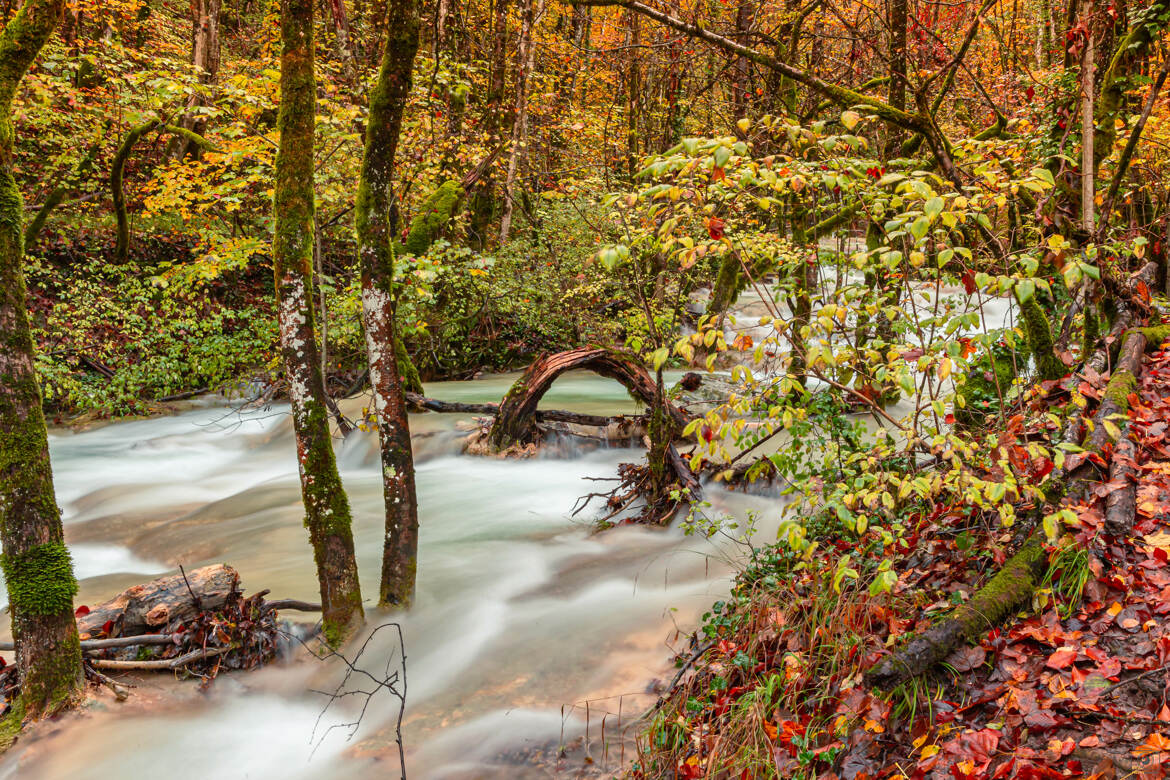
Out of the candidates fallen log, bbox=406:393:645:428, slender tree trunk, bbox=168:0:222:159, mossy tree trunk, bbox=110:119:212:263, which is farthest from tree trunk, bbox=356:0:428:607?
slender tree trunk, bbox=168:0:222:159

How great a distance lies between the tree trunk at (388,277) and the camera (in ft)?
14.2

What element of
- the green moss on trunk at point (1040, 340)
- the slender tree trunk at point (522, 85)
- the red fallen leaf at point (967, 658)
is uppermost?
the slender tree trunk at point (522, 85)

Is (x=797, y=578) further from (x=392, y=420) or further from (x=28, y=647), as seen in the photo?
(x=28, y=647)

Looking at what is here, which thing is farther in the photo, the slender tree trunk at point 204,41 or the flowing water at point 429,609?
the slender tree trunk at point 204,41

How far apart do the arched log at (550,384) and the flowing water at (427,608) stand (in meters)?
0.43

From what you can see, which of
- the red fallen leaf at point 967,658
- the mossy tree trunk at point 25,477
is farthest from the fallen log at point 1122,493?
the mossy tree trunk at point 25,477

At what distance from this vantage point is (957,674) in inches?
122

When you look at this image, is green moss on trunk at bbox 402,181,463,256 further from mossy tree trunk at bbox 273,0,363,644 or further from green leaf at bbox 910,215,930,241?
green leaf at bbox 910,215,930,241

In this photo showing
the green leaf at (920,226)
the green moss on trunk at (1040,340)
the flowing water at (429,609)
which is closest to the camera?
the green leaf at (920,226)

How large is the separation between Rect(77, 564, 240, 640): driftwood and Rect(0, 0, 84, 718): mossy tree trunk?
0.73 metres

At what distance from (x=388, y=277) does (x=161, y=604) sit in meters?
2.85

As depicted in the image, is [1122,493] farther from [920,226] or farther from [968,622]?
[920,226]

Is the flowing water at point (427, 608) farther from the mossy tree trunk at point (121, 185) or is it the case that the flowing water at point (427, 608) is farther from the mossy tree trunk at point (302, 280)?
the mossy tree trunk at point (121, 185)

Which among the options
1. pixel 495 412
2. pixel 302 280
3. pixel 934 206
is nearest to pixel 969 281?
pixel 934 206
